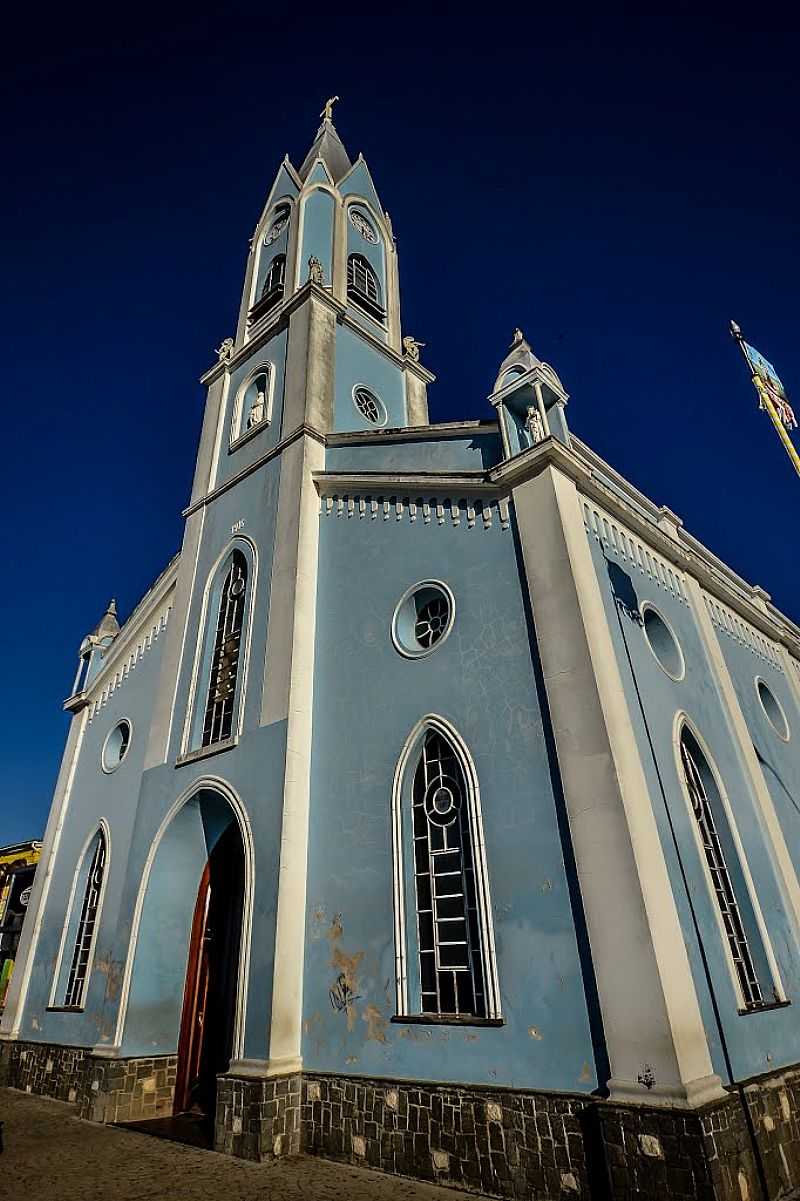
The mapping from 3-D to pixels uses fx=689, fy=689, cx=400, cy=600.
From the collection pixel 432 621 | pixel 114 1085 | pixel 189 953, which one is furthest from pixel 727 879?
pixel 114 1085

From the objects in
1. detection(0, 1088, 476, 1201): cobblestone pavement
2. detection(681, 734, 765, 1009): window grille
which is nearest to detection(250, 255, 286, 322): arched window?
detection(681, 734, 765, 1009): window grille

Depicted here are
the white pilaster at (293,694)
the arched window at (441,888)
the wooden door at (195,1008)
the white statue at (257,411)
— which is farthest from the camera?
the white statue at (257,411)

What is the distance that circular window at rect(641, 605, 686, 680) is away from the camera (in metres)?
9.57

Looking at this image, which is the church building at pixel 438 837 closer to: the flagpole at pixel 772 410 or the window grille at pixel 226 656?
the window grille at pixel 226 656

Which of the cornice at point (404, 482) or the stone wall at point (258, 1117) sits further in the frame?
the cornice at point (404, 482)

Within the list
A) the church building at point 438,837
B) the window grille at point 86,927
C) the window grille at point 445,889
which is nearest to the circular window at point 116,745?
the church building at point 438,837

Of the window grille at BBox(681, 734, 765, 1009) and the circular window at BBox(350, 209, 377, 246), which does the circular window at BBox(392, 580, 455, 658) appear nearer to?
the window grille at BBox(681, 734, 765, 1009)

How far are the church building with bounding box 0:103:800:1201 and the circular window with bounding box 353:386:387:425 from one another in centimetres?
15

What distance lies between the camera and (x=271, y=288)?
17.1 m

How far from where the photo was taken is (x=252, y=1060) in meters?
7.68

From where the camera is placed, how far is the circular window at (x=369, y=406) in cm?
1427

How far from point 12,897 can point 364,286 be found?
17895 millimetres

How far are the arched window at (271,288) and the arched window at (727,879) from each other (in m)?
13.3

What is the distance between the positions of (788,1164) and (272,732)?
7007 millimetres
